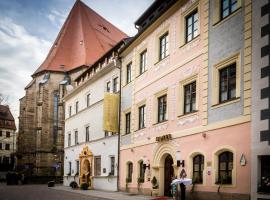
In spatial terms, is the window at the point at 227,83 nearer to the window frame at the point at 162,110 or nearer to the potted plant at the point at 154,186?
the window frame at the point at 162,110

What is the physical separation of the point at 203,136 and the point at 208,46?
13.0 ft

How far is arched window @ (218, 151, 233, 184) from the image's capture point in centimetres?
1579

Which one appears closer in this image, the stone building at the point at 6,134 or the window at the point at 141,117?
the window at the point at 141,117

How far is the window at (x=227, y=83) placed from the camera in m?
16.0

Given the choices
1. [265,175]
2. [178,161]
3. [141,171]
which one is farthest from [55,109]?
[265,175]

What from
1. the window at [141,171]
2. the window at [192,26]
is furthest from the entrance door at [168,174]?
the window at [192,26]

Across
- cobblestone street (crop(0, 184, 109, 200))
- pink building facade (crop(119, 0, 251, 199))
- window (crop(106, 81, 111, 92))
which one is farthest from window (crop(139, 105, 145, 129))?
window (crop(106, 81, 111, 92))

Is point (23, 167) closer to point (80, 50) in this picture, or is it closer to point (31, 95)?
point (31, 95)

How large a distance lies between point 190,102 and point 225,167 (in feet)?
13.7

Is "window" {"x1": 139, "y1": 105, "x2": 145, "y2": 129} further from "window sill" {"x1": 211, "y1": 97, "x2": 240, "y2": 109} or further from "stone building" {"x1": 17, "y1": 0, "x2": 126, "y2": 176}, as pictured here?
"stone building" {"x1": 17, "y1": 0, "x2": 126, "y2": 176}

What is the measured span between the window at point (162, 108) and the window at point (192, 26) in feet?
12.6

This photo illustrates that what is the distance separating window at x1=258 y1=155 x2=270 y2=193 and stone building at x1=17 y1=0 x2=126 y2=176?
44.7 metres

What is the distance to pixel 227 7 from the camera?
16.9 metres

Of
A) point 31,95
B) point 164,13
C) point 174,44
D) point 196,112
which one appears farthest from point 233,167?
point 31,95
